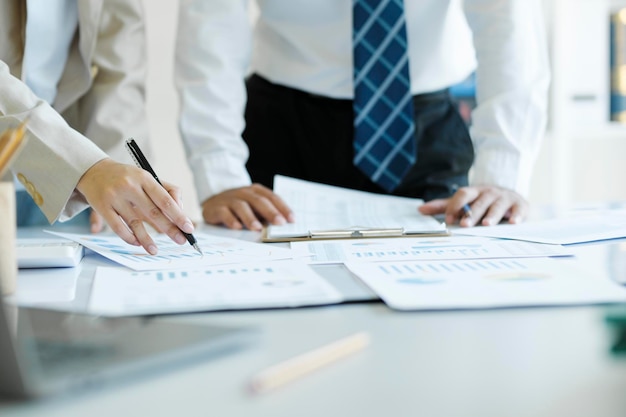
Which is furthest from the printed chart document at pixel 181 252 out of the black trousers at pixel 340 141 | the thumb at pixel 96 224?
the black trousers at pixel 340 141

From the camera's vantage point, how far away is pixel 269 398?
1.49 ft

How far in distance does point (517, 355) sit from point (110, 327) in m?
0.29

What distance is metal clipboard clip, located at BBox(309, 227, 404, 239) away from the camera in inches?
46.1

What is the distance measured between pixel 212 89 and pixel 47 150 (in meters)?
0.63

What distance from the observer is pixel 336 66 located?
1672 millimetres

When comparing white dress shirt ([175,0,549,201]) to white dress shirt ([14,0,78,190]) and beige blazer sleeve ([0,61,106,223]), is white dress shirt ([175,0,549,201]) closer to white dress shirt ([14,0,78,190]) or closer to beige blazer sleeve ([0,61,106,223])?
white dress shirt ([14,0,78,190])

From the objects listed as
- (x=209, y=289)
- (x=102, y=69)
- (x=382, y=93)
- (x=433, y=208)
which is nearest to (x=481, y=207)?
(x=433, y=208)

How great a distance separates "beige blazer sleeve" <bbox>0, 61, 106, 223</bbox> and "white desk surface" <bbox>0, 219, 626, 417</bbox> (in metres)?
0.45

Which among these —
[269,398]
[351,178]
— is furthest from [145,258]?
[351,178]

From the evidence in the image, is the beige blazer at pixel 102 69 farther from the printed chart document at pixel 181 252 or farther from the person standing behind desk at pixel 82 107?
the printed chart document at pixel 181 252

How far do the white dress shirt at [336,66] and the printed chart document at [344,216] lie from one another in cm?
17

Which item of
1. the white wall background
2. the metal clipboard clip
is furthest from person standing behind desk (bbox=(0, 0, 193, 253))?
the white wall background

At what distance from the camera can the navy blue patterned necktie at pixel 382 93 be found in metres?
1.56

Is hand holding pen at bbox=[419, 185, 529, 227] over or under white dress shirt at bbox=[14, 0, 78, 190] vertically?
under
